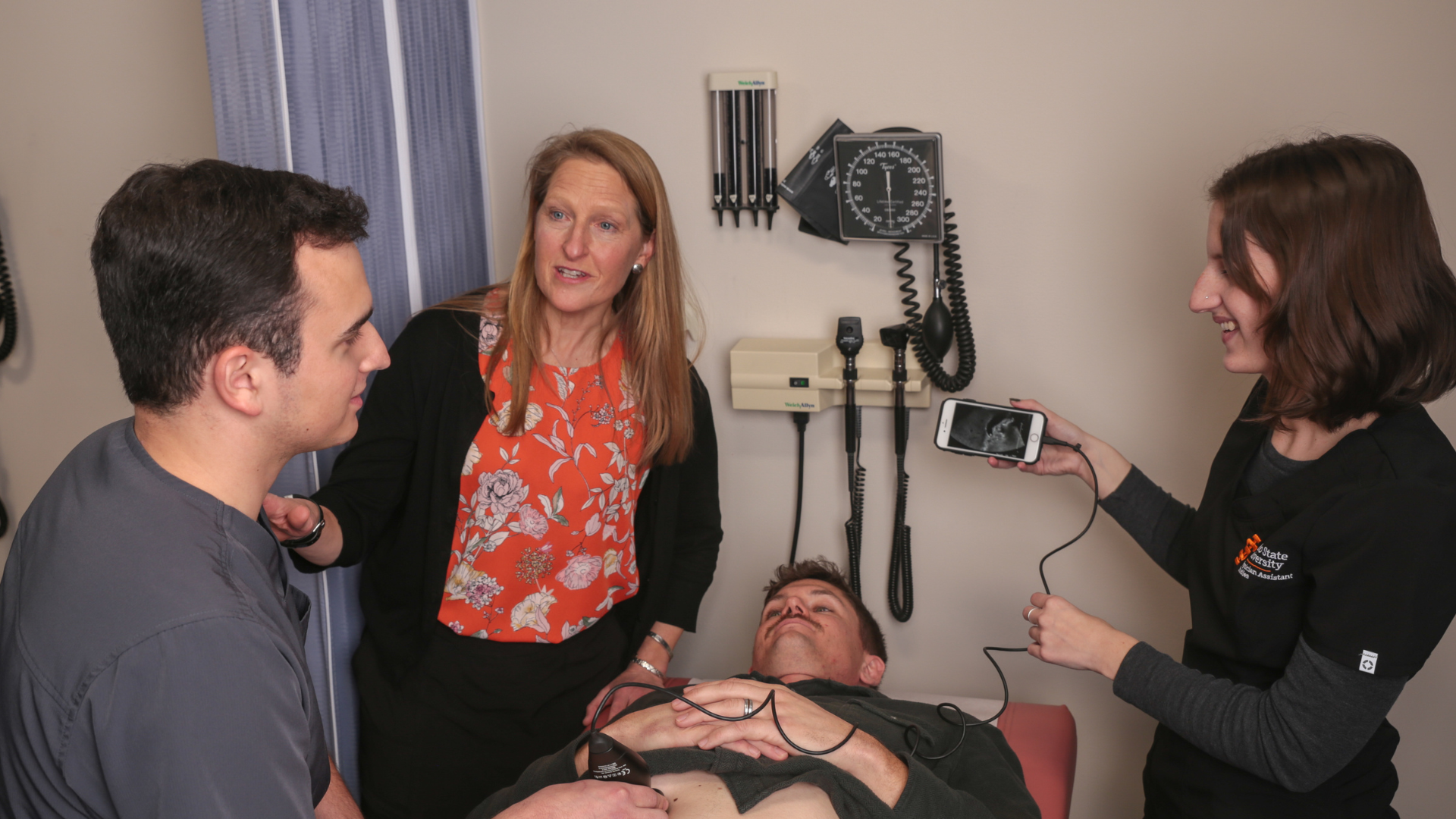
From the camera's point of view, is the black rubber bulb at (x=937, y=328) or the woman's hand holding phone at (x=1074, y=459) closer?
the woman's hand holding phone at (x=1074, y=459)

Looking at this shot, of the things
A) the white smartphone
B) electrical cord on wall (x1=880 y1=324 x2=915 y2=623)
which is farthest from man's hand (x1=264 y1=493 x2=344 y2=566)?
electrical cord on wall (x1=880 y1=324 x2=915 y2=623)

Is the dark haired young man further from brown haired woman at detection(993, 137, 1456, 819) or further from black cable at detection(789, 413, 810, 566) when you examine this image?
black cable at detection(789, 413, 810, 566)

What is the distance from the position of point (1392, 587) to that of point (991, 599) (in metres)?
1.11

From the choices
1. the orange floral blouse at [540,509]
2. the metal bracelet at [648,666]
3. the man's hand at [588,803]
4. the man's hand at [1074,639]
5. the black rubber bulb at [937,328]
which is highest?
the black rubber bulb at [937,328]

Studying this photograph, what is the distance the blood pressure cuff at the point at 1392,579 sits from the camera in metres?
1.25

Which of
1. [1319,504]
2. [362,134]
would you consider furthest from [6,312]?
[1319,504]

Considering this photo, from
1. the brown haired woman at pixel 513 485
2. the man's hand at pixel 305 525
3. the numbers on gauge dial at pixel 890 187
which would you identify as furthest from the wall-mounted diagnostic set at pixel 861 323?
the man's hand at pixel 305 525

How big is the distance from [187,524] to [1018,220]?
1707 millimetres

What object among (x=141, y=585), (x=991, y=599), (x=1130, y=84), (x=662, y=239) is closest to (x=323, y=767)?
(x=141, y=585)

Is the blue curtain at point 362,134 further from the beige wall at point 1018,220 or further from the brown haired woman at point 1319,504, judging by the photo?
the brown haired woman at point 1319,504

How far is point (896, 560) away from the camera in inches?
91.4

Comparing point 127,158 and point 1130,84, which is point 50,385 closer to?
point 127,158

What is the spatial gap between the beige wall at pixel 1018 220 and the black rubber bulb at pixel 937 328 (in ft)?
0.36

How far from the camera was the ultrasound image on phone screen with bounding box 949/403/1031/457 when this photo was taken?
185 centimetres
